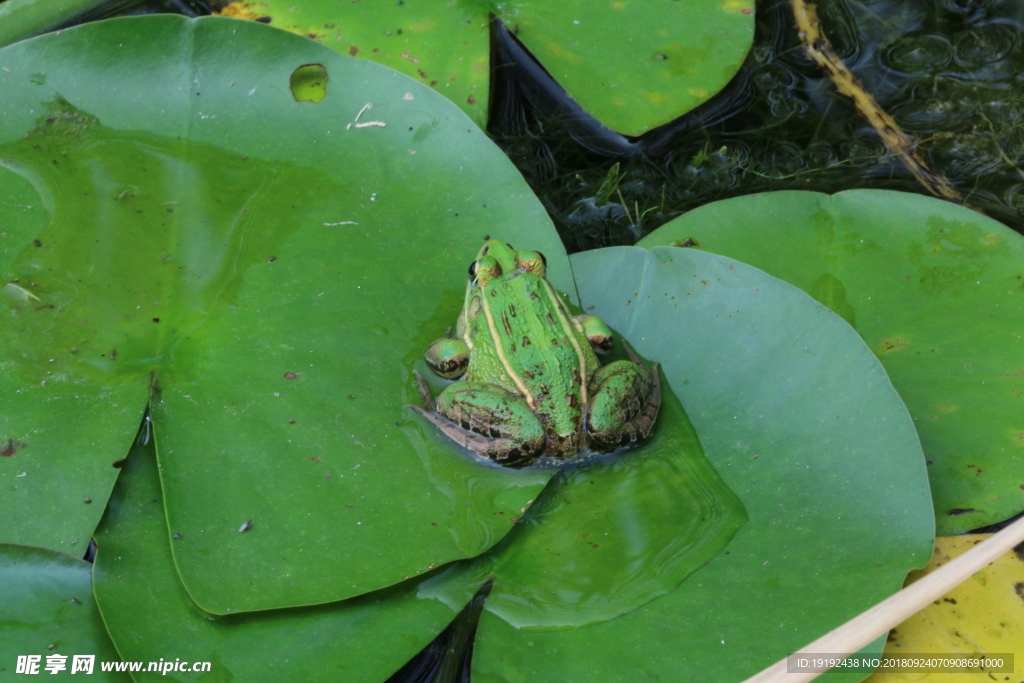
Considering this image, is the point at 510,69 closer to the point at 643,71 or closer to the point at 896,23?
the point at 643,71

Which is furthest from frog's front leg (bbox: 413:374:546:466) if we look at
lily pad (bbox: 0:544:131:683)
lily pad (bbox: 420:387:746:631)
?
lily pad (bbox: 0:544:131:683)

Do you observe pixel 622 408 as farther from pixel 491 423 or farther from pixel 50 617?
pixel 50 617

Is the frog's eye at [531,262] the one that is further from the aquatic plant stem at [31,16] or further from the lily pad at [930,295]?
the aquatic plant stem at [31,16]

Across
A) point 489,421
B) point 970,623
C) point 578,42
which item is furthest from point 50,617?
point 578,42

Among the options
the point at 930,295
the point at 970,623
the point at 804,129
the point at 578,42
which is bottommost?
the point at 970,623

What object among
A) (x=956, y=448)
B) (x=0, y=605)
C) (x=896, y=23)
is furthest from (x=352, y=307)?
(x=896, y=23)

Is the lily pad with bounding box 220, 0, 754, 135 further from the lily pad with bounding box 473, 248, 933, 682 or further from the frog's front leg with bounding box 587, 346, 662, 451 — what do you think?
the frog's front leg with bounding box 587, 346, 662, 451

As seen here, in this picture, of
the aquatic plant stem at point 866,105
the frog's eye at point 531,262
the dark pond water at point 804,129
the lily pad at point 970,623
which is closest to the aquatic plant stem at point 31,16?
the dark pond water at point 804,129
